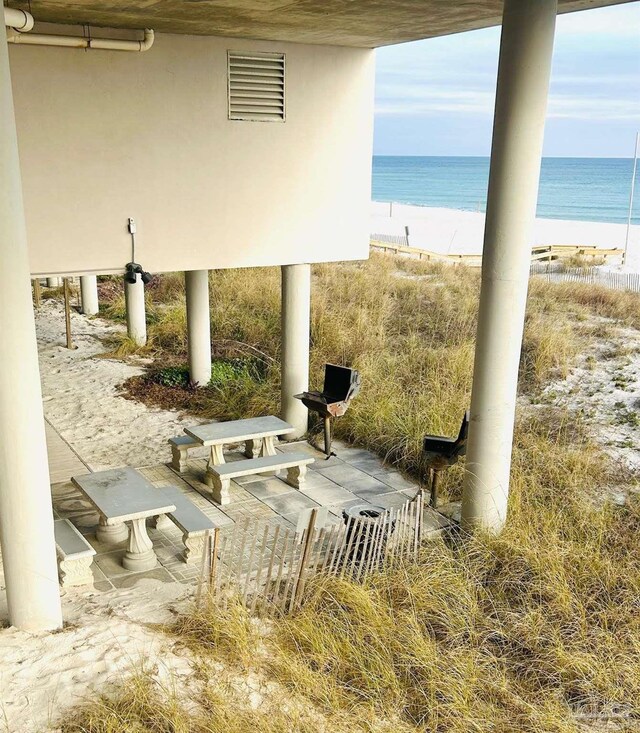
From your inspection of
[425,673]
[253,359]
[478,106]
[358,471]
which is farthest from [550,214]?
[425,673]

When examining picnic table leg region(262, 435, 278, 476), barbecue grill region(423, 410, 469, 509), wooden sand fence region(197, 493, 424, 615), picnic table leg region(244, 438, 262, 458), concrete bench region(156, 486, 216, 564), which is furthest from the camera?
picnic table leg region(244, 438, 262, 458)

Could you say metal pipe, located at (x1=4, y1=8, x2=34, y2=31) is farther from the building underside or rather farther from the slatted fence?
the slatted fence

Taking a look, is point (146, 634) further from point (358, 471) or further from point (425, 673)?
point (358, 471)

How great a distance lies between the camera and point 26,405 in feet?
16.4

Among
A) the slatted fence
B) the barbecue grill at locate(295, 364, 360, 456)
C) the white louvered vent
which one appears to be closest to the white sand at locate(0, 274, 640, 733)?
the barbecue grill at locate(295, 364, 360, 456)

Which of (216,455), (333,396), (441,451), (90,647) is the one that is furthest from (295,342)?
(90,647)

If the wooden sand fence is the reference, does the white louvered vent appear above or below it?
above

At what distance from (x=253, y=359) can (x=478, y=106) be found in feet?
257

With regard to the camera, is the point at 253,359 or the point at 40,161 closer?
the point at 40,161

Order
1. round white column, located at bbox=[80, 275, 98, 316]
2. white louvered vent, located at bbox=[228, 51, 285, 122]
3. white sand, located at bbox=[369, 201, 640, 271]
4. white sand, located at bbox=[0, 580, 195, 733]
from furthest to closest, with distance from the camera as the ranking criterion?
white sand, located at bbox=[369, 201, 640, 271] < round white column, located at bbox=[80, 275, 98, 316] < white louvered vent, located at bbox=[228, 51, 285, 122] < white sand, located at bbox=[0, 580, 195, 733]

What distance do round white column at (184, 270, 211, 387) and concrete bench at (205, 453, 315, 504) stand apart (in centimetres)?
379

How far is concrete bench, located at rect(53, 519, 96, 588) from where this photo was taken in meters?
6.11

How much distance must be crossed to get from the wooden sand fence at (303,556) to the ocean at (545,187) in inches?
1991

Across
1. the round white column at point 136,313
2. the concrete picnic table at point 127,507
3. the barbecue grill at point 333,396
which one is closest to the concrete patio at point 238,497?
the concrete picnic table at point 127,507
